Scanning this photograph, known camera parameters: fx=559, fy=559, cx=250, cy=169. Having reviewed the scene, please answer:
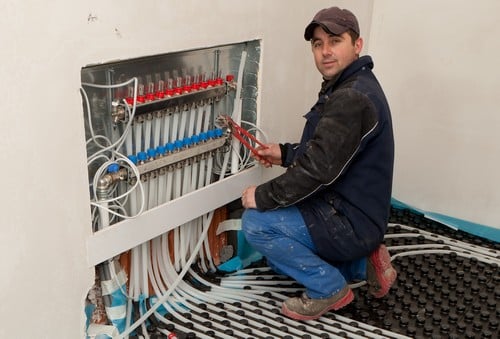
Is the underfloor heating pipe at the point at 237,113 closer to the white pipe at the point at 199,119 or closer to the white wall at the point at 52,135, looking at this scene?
the white pipe at the point at 199,119

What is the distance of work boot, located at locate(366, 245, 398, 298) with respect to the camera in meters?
2.06

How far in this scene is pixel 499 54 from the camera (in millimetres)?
2490

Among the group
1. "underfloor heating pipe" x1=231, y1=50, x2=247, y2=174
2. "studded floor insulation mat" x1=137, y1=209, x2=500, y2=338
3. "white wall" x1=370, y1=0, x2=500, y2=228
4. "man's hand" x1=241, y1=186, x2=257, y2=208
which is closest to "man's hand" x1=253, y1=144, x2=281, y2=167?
"underfloor heating pipe" x1=231, y1=50, x2=247, y2=174

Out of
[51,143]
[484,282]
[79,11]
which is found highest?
[79,11]

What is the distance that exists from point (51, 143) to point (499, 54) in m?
1.98

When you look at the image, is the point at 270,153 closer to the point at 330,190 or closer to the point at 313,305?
the point at 330,190

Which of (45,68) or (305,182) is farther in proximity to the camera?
(305,182)

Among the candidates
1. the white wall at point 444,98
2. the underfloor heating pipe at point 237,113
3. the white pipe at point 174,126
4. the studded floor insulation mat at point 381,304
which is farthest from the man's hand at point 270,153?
the white wall at point 444,98

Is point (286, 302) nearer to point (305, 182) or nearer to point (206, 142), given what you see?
point (305, 182)

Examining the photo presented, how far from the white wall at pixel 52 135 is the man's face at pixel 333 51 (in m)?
0.40

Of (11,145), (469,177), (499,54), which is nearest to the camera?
(11,145)

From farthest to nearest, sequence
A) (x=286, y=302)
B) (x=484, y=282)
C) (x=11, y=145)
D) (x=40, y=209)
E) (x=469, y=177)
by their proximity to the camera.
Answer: (x=469, y=177) < (x=484, y=282) < (x=286, y=302) < (x=40, y=209) < (x=11, y=145)

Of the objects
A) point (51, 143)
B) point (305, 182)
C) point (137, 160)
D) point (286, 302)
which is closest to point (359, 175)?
point (305, 182)

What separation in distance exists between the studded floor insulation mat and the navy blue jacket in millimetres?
257
